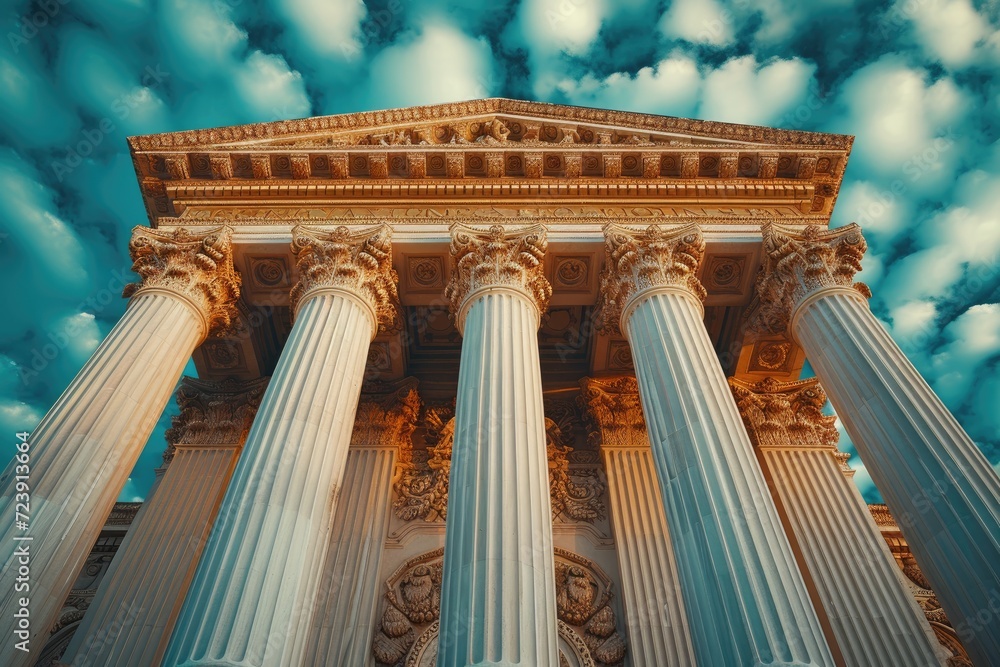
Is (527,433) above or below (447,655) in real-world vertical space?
above

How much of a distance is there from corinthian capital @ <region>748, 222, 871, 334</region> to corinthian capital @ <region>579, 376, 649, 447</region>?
427 cm

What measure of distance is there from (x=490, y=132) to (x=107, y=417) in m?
13.2

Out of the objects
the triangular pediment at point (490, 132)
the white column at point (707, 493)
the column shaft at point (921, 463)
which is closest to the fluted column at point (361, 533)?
the white column at point (707, 493)

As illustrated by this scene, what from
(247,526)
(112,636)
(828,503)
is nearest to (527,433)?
(247,526)

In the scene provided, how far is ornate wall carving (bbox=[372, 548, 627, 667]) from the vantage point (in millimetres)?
13398

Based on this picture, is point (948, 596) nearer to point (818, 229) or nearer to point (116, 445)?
point (818, 229)

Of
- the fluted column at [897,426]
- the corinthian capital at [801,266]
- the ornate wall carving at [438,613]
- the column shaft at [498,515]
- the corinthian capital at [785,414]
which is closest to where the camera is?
the column shaft at [498,515]

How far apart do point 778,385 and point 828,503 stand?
4.07 meters

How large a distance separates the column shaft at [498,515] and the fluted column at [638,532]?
13.8 feet

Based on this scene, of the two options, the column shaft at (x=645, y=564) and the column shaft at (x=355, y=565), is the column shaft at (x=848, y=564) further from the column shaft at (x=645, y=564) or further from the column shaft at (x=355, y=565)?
the column shaft at (x=355, y=565)

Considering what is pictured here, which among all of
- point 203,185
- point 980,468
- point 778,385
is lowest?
point 980,468

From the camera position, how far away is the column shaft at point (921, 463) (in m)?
8.77

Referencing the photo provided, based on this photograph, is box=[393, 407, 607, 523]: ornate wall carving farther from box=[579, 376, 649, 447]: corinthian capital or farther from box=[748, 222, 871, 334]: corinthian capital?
box=[748, 222, 871, 334]: corinthian capital

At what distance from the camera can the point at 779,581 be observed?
8414 millimetres
